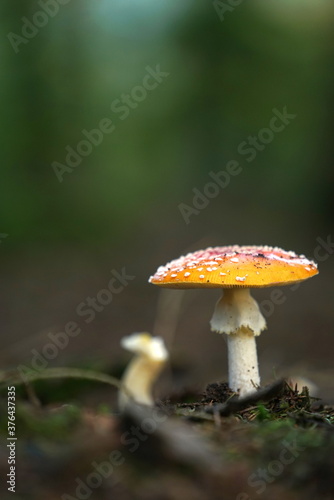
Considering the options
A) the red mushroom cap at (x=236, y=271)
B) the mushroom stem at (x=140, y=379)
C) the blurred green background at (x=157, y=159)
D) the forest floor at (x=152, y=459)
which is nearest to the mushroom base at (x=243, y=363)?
the red mushroom cap at (x=236, y=271)

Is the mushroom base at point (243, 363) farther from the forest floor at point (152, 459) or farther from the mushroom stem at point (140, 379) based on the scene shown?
the mushroom stem at point (140, 379)

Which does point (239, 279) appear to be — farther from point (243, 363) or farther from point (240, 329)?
point (243, 363)

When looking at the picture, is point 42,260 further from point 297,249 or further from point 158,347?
point 158,347

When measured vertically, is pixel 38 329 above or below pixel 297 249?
below

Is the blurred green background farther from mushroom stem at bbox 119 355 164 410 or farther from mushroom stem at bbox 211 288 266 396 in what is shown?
mushroom stem at bbox 119 355 164 410

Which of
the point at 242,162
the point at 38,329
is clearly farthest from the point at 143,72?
the point at 38,329

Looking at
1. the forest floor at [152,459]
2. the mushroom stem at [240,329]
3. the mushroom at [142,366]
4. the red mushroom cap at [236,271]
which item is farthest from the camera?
the mushroom stem at [240,329]
